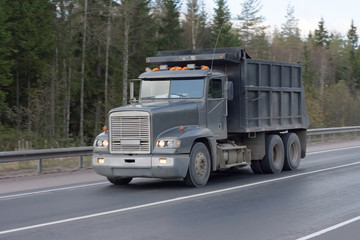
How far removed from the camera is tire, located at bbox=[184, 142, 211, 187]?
1270 cm

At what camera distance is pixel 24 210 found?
33.4 ft

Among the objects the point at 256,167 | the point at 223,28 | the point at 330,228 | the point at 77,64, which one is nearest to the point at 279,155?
the point at 256,167

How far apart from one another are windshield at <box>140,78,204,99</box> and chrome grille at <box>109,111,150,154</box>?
1.59 meters

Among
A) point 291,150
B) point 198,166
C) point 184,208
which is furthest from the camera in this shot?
point 291,150

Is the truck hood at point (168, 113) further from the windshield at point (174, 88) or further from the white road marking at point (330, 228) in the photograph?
the white road marking at point (330, 228)

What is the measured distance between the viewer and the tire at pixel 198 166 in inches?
500

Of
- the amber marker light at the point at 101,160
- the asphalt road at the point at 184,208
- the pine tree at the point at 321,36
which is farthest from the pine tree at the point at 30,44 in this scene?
the pine tree at the point at 321,36

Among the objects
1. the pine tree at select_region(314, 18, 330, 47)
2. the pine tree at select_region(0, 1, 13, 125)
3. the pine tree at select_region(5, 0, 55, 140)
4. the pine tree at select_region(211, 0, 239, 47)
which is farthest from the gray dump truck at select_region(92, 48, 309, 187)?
the pine tree at select_region(314, 18, 330, 47)

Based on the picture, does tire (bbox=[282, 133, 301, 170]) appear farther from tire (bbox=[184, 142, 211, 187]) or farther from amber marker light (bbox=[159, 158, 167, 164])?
amber marker light (bbox=[159, 158, 167, 164])

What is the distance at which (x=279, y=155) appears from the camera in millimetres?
16516

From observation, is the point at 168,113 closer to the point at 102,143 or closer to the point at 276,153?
the point at 102,143

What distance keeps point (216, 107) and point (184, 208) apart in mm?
4328

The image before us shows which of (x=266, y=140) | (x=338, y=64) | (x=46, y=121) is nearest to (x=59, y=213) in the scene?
(x=266, y=140)

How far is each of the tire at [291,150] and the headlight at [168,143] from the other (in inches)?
219
